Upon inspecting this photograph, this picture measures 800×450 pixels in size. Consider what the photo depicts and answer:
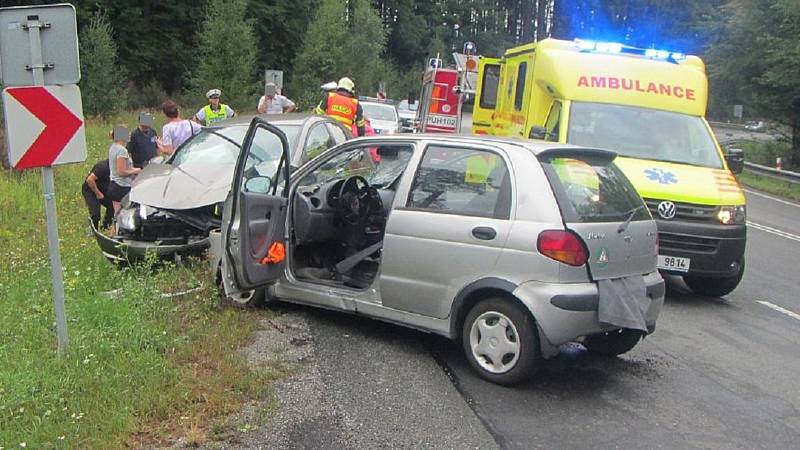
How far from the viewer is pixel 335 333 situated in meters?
6.06

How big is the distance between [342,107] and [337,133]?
281 centimetres

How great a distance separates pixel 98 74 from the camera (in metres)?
25.4

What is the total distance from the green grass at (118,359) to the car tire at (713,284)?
15.4 feet

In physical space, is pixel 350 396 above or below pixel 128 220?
below

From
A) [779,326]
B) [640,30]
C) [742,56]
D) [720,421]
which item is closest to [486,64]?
[779,326]

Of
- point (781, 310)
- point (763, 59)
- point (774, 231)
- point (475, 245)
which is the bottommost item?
point (774, 231)

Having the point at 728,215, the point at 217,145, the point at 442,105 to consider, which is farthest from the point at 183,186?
the point at 442,105

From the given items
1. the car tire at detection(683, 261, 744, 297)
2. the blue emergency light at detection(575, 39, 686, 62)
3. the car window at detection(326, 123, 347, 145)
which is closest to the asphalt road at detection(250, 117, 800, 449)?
the car tire at detection(683, 261, 744, 297)

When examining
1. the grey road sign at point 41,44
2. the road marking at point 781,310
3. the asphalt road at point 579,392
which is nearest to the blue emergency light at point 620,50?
the road marking at point 781,310

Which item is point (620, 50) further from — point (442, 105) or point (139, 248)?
point (442, 105)

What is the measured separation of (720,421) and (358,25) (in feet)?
133

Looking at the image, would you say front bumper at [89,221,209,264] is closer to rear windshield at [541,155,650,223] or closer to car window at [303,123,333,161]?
car window at [303,123,333,161]

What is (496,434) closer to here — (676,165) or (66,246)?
(676,165)

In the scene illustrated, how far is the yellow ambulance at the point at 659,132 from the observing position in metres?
7.68
